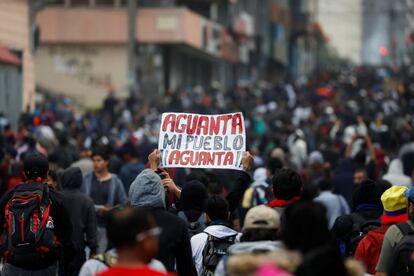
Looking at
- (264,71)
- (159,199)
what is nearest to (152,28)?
(264,71)

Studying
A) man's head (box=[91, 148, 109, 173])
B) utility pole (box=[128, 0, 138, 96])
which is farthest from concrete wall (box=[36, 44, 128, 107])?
man's head (box=[91, 148, 109, 173])

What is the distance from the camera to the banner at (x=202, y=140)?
390 inches

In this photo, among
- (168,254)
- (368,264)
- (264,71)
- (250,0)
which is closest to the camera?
(168,254)

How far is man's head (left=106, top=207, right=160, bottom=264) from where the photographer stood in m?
5.74

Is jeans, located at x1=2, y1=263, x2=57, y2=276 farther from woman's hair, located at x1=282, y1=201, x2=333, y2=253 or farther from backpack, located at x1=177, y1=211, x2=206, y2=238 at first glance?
woman's hair, located at x1=282, y1=201, x2=333, y2=253

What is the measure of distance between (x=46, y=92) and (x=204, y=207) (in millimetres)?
36023

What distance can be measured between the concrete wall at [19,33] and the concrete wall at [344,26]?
12185 centimetres

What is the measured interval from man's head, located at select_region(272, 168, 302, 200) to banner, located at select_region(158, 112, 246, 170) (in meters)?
0.94

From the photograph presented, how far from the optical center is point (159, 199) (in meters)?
8.09

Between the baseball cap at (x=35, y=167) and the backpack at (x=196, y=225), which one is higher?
the baseball cap at (x=35, y=167)

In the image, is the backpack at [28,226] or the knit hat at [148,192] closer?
the knit hat at [148,192]

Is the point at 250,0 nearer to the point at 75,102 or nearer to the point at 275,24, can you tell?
the point at 275,24

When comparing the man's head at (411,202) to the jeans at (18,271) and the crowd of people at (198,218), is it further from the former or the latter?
the jeans at (18,271)

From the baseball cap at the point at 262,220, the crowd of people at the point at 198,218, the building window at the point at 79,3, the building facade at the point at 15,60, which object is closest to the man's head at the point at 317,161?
the crowd of people at the point at 198,218
